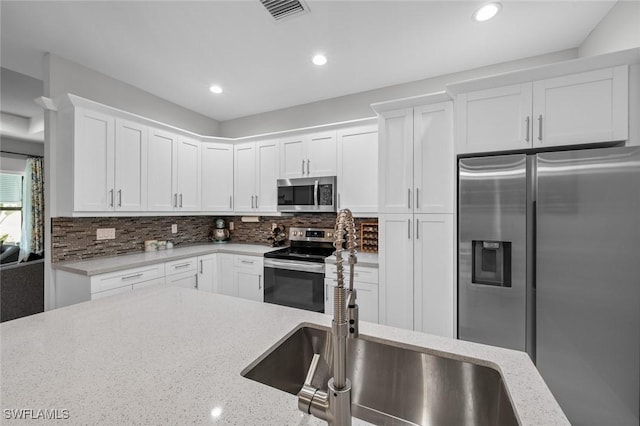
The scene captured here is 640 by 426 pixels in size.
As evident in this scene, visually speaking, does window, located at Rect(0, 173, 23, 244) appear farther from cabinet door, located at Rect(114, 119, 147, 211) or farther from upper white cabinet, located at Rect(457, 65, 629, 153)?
upper white cabinet, located at Rect(457, 65, 629, 153)

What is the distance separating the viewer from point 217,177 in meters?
3.62

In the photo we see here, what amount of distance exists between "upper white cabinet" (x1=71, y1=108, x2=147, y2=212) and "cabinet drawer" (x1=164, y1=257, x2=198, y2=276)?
0.66 metres

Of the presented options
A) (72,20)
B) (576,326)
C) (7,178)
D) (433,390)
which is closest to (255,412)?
(433,390)

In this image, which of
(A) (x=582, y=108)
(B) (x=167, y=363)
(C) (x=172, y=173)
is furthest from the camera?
(C) (x=172, y=173)

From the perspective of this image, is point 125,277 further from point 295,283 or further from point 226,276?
point 295,283

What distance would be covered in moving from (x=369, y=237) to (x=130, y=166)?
101 inches

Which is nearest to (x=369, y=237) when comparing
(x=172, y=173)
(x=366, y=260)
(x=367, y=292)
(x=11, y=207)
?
(x=366, y=260)

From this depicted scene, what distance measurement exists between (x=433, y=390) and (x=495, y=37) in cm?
254

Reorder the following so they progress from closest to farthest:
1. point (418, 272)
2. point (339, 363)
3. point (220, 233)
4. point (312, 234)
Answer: point (339, 363) < point (418, 272) < point (312, 234) < point (220, 233)

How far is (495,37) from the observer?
84.7 inches

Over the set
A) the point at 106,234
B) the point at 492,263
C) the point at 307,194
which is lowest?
the point at 492,263

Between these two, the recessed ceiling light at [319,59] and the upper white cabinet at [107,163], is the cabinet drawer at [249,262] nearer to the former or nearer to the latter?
the upper white cabinet at [107,163]

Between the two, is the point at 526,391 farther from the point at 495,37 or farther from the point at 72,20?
the point at 72,20

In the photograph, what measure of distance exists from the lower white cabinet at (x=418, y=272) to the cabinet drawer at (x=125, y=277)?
7.13 feet
